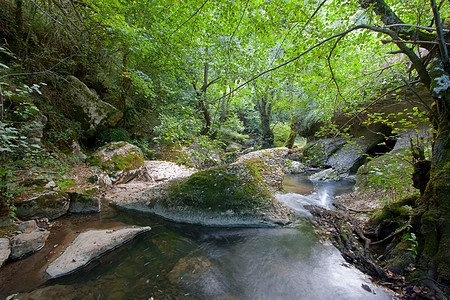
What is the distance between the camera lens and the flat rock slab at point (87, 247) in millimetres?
2566

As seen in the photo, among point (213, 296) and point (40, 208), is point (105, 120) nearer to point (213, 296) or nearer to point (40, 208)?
point (40, 208)

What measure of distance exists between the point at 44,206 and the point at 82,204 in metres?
0.68

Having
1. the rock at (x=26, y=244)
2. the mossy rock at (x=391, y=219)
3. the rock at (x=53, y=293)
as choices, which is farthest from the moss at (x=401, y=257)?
the rock at (x=26, y=244)

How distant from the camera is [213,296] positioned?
7.74 ft

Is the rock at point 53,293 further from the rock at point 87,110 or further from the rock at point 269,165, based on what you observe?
the rock at point 87,110

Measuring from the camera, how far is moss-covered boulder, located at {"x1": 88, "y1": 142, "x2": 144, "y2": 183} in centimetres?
630

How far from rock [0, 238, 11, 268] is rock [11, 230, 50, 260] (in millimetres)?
52

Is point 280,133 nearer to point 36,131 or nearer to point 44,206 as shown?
point 36,131

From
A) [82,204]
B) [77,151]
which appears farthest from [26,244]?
[77,151]

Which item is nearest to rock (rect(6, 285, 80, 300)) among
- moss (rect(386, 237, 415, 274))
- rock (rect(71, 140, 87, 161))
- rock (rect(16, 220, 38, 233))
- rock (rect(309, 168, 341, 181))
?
rock (rect(16, 220, 38, 233))

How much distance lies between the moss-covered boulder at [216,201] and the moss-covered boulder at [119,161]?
6.12 feet

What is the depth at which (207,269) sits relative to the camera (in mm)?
2842

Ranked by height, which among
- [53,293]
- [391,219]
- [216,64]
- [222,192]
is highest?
[216,64]

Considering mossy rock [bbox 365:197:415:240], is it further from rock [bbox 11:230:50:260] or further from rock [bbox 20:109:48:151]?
rock [bbox 20:109:48:151]
